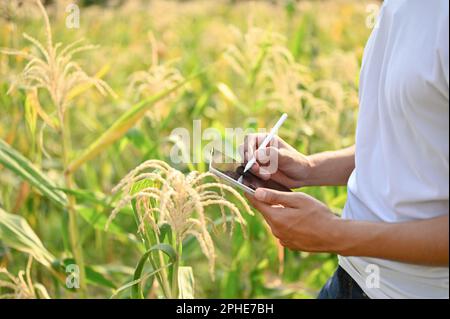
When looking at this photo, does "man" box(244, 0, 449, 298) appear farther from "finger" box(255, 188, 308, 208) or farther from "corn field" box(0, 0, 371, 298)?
"corn field" box(0, 0, 371, 298)

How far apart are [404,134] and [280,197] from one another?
0.21 m

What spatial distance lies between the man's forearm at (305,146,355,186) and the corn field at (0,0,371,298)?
0.45ft

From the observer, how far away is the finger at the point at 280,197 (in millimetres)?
1067

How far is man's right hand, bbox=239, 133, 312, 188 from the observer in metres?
1.27

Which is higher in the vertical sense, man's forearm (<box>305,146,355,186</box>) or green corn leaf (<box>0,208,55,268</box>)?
man's forearm (<box>305,146,355,186</box>)

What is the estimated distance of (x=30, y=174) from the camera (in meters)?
1.82
